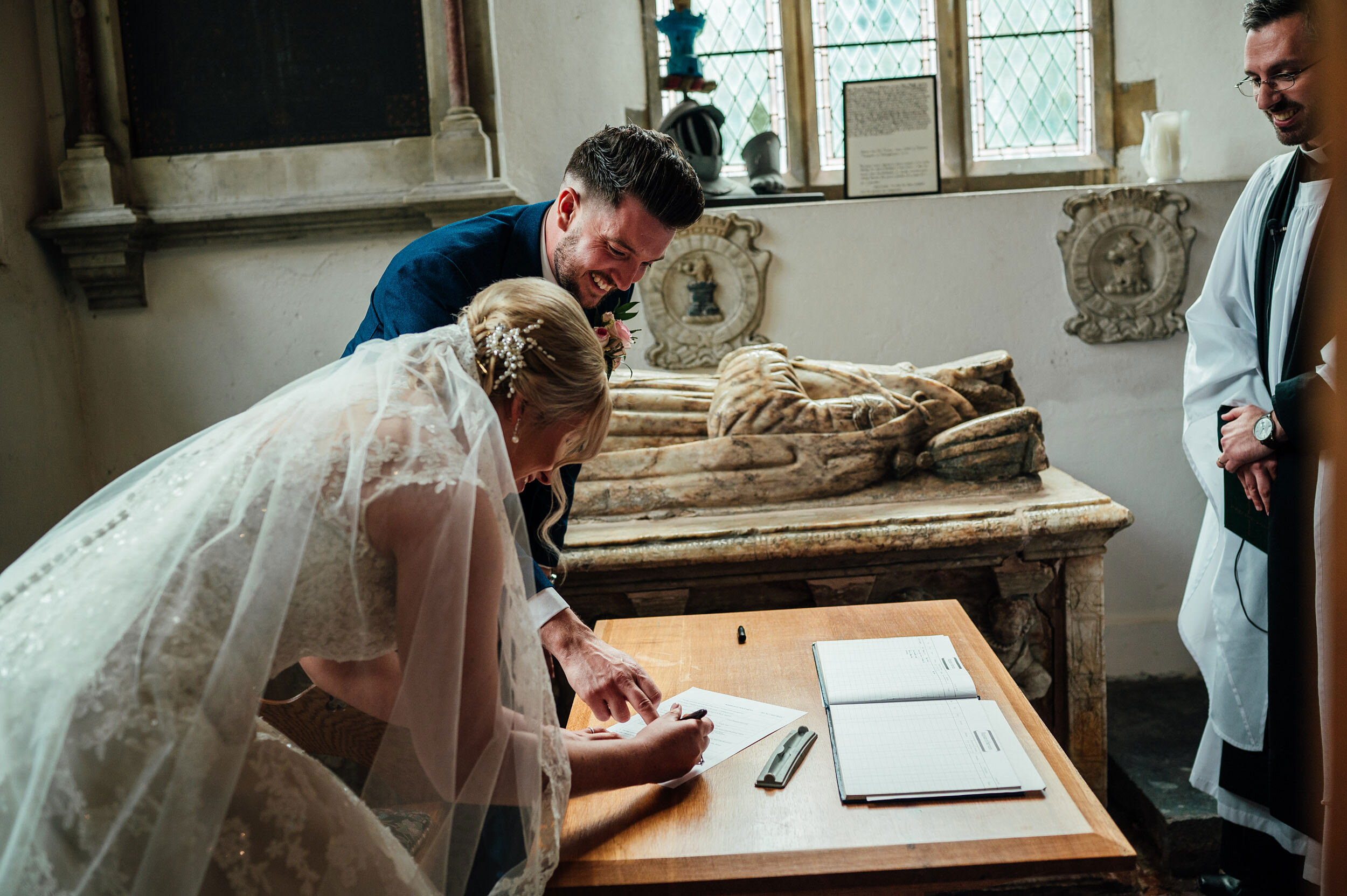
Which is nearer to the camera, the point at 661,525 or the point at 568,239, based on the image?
the point at 568,239

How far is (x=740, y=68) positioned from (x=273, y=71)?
200 centimetres

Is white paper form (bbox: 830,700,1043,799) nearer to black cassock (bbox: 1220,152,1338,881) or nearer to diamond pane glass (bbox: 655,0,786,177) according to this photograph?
black cassock (bbox: 1220,152,1338,881)

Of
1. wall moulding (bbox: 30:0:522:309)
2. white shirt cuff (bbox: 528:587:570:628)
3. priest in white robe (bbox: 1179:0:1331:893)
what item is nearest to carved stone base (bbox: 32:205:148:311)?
wall moulding (bbox: 30:0:522:309)

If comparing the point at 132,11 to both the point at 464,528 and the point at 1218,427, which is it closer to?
the point at 464,528

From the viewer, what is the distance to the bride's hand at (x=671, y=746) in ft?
4.17

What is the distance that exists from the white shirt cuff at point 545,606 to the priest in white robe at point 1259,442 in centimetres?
152

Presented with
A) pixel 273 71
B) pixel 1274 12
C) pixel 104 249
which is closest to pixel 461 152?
pixel 273 71

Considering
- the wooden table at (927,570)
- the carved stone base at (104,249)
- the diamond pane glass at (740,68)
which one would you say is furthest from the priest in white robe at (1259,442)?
the carved stone base at (104,249)

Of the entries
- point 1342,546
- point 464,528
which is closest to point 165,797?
point 464,528

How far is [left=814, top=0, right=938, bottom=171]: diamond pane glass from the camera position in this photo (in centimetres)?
439

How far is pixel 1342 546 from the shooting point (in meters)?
0.30

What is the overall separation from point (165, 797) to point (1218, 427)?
7.33 ft

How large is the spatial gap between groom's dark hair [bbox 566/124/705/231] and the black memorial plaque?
237 centimetres

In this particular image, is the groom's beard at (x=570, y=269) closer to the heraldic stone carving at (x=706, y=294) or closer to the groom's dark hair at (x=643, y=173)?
the groom's dark hair at (x=643, y=173)
